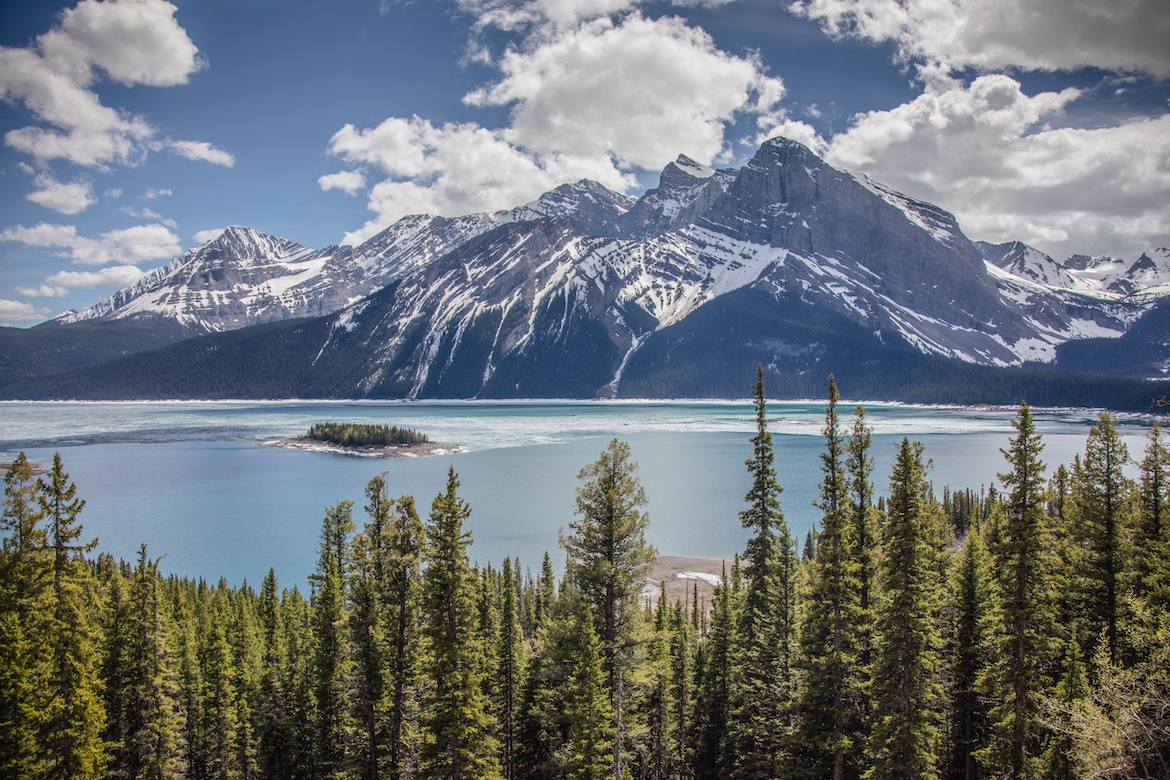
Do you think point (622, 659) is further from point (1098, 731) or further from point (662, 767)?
point (662, 767)

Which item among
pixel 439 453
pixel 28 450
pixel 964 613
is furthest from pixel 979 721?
pixel 28 450

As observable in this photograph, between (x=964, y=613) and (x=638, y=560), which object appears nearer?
(x=638, y=560)

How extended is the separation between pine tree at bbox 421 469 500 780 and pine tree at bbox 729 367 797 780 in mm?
11392

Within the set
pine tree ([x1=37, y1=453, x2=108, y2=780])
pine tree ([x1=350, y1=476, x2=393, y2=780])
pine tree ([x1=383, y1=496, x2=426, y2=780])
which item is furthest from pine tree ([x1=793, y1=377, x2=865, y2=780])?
pine tree ([x1=37, y1=453, x2=108, y2=780])

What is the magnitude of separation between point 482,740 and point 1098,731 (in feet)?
62.7

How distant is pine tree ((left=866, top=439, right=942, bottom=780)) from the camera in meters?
24.2

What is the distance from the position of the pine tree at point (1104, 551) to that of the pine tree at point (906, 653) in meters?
9.99

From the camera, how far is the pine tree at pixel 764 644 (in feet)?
98.5

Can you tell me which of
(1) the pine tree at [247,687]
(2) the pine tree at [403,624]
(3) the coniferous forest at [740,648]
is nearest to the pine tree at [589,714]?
(3) the coniferous forest at [740,648]

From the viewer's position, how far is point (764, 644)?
101 ft

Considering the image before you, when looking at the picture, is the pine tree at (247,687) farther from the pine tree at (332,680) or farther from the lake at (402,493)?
the lake at (402,493)

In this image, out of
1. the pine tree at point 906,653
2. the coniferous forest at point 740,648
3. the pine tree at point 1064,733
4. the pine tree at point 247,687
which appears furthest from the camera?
the pine tree at point 247,687

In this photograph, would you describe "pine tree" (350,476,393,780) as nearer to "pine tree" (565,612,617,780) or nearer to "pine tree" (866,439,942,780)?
"pine tree" (565,612,617,780)

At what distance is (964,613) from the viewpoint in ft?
108
